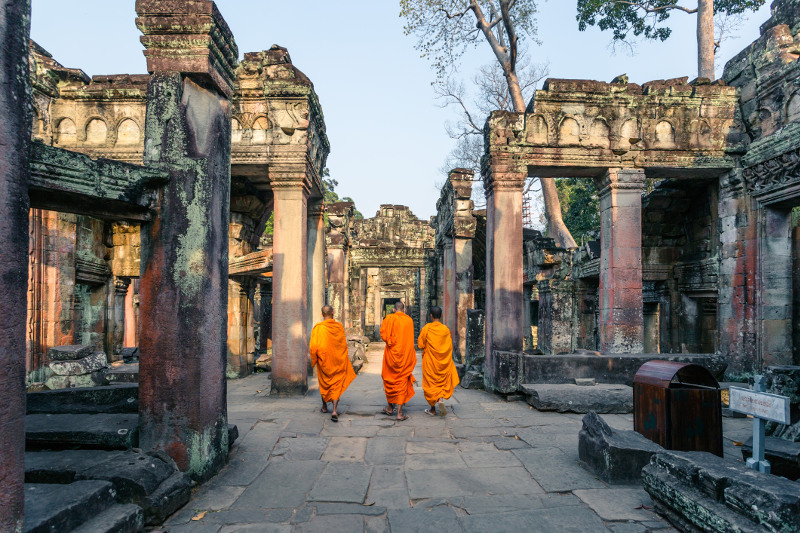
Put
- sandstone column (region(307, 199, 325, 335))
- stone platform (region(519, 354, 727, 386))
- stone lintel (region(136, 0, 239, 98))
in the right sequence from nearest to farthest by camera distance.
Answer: stone lintel (region(136, 0, 239, 98)), stone platform (region(519, 354, 727, 386)), sandstone column (region(307, 199, 325, 335))

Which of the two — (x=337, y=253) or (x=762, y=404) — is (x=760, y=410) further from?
(x=337, y=253)

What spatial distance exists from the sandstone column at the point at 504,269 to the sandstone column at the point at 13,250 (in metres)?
6.51

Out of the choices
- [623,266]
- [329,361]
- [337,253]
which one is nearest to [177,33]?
[329,361]

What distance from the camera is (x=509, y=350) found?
795cm

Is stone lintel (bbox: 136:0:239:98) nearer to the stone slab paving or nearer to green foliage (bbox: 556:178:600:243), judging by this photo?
the stone slab paving

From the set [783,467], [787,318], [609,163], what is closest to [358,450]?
[783,467]

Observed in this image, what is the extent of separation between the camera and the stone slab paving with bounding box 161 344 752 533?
3174 millimetres

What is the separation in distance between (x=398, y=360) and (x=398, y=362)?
1.1 inches

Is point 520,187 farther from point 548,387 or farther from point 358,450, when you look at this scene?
point 358,450

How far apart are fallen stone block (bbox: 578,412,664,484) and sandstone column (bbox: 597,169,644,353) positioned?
4.27m

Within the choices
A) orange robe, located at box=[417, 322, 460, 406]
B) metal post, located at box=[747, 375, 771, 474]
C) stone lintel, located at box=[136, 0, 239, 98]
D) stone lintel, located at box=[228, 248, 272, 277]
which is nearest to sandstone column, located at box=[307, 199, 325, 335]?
A: stone lintel, located at box=[228, 248, 272, 277]

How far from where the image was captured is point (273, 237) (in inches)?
340

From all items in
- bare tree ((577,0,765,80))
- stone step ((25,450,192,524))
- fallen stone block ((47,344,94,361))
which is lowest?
stone step ((25,450,192,524))

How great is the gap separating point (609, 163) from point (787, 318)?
3.73 m
